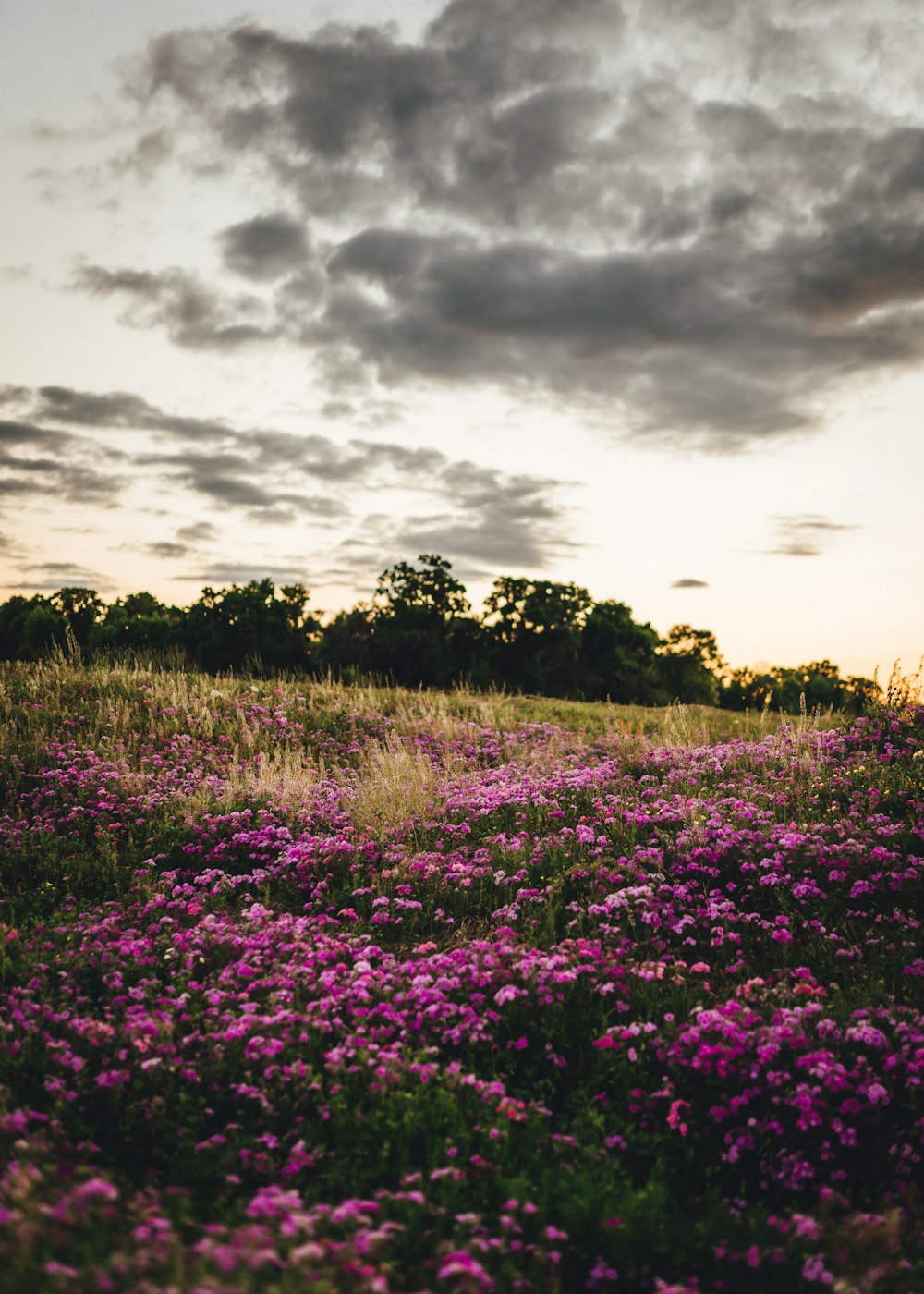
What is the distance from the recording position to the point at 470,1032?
15.6 ft

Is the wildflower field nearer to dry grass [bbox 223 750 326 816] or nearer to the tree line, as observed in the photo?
dry grass [bbox 223 750 326 816]

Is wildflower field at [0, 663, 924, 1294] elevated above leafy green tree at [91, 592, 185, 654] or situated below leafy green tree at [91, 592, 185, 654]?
below

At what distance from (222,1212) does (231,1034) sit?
1.21 metres

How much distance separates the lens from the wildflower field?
3.06m

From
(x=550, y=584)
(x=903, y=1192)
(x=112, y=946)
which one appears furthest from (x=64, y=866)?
(x=550, y=584)

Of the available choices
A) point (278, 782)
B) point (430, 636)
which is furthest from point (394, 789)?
point (430, 636)

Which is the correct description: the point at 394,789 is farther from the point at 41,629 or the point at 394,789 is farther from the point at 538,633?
the point at 41,629

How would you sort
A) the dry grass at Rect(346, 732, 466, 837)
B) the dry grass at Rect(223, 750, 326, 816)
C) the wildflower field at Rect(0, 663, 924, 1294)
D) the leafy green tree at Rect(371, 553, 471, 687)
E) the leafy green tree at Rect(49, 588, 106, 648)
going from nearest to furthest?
the wildflower field at Rect(0, 663, 924, 1294), the dry grass at Rect(346, 732, 466, 837), the dry grass at Rect(223, 750, 326, 816), the leafy green tree at Rect(371, 553, 471, 687), the leafy green tree at Rect(49, 588, 106, 648)

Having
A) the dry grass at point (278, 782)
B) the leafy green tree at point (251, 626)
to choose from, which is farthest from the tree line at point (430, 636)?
the dry grass at point (278, 782)

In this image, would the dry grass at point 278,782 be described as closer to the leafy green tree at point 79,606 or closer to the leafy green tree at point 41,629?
the leafy green tree at point 41,629

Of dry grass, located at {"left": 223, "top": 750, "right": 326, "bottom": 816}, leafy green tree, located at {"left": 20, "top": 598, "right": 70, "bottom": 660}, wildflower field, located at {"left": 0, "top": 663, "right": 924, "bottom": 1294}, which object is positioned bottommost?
wildflower field, located at {"left": 0, "top": 663, "right": 924, "bottom": 1294}

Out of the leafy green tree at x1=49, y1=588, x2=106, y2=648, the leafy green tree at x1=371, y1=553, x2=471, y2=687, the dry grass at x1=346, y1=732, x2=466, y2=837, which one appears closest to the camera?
the dry grass at x1=346, y1=732, x2=466, y2=837

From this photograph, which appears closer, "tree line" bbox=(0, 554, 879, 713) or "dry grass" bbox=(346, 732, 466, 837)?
"dry grass" bbox=(346, 732, 466, 837)

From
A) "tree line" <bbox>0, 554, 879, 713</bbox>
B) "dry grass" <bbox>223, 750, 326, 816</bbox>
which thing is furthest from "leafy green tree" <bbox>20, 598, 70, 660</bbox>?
"dry grass" <bbox>223, 750, 326, 816</bbox>
